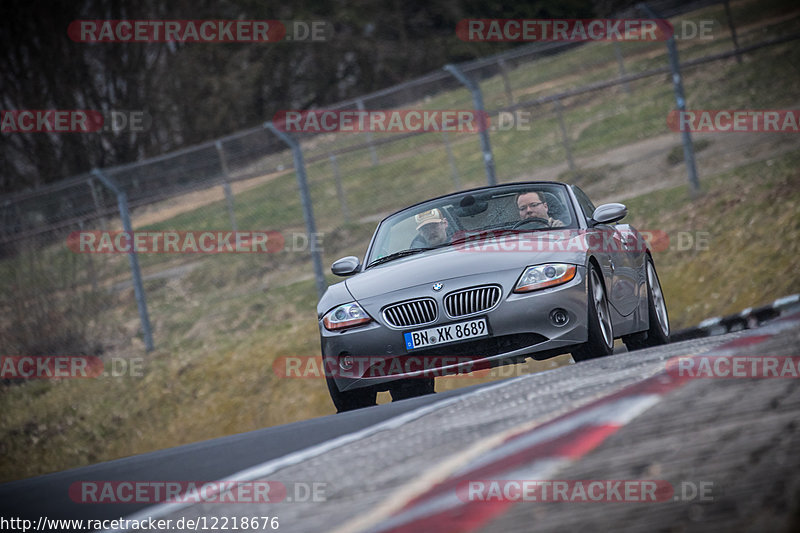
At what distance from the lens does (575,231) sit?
25.8ft

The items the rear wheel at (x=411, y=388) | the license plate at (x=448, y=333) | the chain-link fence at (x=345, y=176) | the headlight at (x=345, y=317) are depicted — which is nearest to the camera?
the license plate at (x=448, y=333)

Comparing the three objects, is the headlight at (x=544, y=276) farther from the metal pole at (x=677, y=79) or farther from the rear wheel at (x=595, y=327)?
the metal pole at (x=677, y=79)

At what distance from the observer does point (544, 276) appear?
23.5ft

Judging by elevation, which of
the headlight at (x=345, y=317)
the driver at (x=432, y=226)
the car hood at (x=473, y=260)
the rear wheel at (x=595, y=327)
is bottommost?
the rear wheel at (x=595, y=327)

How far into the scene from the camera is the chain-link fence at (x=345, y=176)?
16312mm

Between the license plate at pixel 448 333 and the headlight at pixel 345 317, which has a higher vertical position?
the headlight at pixel 345 317

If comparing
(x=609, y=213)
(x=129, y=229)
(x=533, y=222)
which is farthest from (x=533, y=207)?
(x=129, y=229)

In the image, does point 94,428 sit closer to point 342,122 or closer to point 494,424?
point 342,122

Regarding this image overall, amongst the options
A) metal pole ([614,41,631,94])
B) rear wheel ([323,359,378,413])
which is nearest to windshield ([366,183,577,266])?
rear wheel ([323,359,378,413])

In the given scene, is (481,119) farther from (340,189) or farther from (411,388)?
(340,189)

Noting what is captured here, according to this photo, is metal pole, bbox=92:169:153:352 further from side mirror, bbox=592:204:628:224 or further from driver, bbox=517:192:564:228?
side mirror, bbox=592:204:628:224

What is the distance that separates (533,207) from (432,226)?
77 cm

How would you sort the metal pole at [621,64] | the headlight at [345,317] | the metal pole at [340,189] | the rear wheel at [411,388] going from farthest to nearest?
the metal pole at [621,64] → the metal pole at [340,189] → the rear wheel at [411,388] → the headlight at [345,317]

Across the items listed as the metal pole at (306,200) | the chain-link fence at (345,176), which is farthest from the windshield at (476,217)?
the chain-link fence at (345,176)
